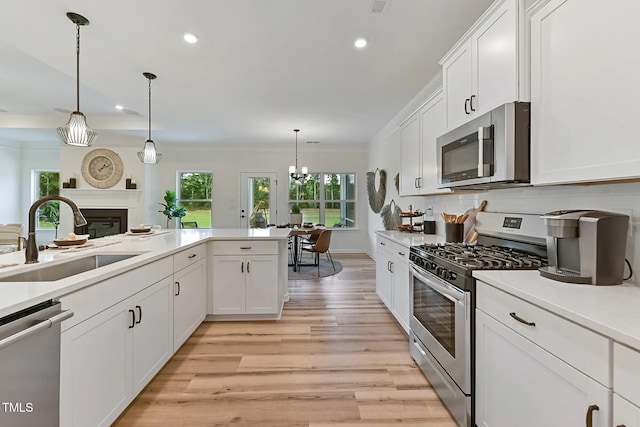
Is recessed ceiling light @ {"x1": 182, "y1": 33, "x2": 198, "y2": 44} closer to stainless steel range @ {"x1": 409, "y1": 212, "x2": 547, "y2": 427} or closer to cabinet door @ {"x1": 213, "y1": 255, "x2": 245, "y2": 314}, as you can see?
cabinet door @ {"x1": 213, "y1": 255, "x2": 245, "y2": 314}

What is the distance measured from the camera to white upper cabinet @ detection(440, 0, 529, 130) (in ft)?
5.22

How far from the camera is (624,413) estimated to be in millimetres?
817

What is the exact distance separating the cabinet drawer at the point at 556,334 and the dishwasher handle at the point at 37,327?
1.77 metres

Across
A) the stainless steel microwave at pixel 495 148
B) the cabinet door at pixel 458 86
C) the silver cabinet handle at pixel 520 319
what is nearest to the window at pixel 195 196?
the cabinet door at pixel 458 86

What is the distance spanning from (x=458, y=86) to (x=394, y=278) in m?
1.81

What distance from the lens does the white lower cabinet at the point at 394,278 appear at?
8.86 ft

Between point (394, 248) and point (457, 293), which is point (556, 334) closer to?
point (457, 293)

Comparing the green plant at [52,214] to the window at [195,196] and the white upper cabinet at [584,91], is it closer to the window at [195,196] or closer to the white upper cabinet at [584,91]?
the window at [195,196]

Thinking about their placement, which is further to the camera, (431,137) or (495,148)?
(431,137)

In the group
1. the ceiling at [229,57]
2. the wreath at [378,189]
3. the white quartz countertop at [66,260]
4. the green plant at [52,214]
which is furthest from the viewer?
the green plant at [52,214]

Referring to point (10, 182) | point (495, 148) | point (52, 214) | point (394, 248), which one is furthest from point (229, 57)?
point (10, 182)

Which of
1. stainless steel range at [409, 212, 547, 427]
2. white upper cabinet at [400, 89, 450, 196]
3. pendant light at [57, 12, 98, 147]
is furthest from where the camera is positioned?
white upper cabinet at [400, 89, 450, 196]

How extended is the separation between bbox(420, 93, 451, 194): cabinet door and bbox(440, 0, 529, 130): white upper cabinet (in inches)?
12.4

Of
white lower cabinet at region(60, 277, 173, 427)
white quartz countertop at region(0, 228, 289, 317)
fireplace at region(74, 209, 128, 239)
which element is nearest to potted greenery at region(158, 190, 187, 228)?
fireplace at region(74, 209, 128, 239)
